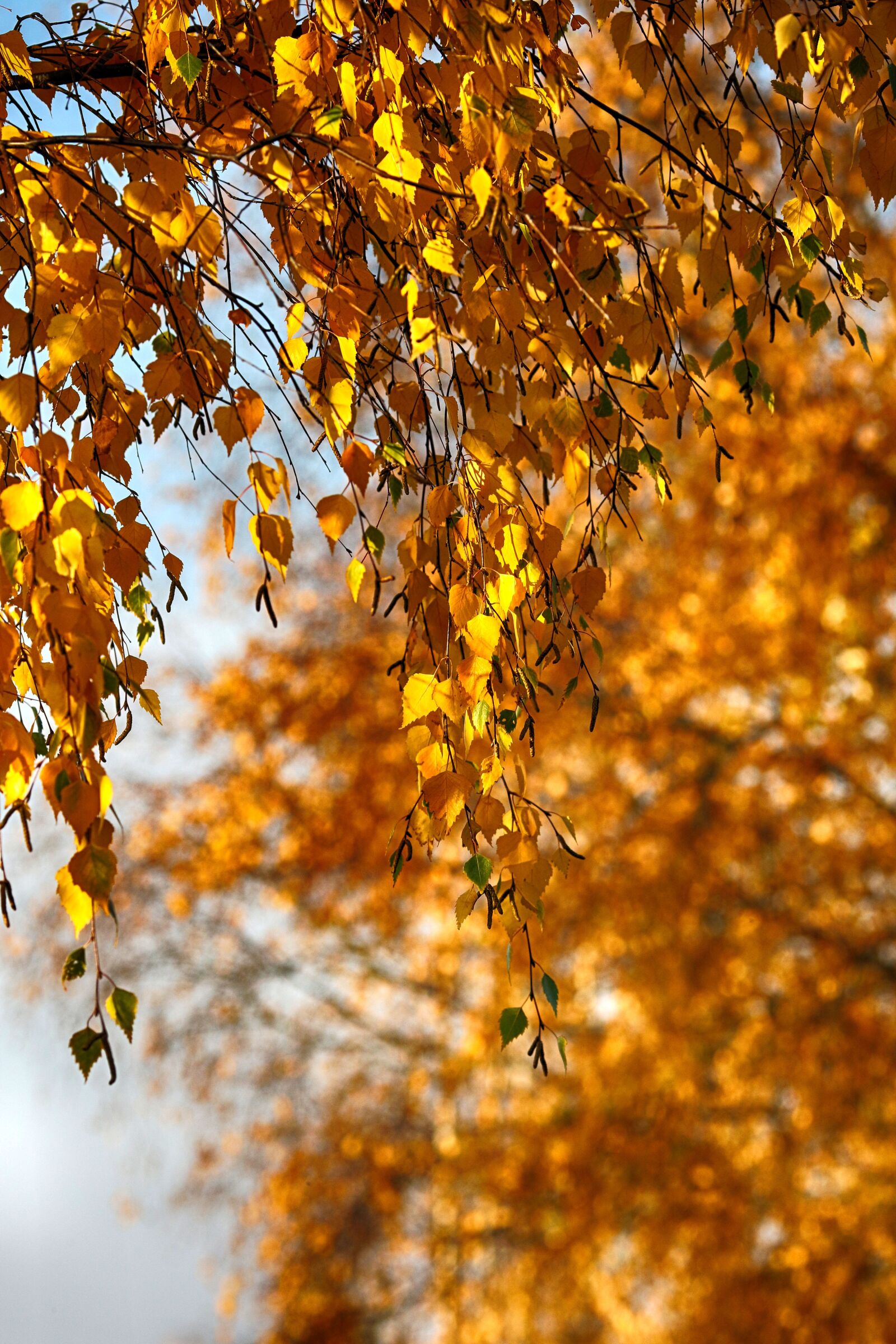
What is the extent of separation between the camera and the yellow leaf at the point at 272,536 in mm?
1183

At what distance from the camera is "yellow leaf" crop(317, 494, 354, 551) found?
129cm

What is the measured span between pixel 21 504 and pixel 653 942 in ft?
14.3

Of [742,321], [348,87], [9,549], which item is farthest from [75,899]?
[742,321]

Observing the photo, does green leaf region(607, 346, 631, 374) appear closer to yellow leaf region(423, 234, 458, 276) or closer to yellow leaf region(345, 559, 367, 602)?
yellow leaf region(423, 234, 458, 276)

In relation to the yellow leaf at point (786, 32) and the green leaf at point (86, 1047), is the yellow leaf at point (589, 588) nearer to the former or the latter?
the yellow leaf at point (786, 32)

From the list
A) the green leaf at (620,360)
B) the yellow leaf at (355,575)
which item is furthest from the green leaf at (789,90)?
the yellow leaf at (355,575)

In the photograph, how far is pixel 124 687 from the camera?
122 centimetres

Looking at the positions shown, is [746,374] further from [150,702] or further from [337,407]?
[150,702]

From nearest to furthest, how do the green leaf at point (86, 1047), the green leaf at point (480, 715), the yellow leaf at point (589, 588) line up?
the green leaf at point (86, 1047) → the green leaf at point (480, 715) → the yellow leaf at point (589, 588)

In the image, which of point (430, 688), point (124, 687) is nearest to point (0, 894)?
point (124, 687)

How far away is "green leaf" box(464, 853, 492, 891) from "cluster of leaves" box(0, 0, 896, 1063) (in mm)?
27

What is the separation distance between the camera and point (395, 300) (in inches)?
55.4

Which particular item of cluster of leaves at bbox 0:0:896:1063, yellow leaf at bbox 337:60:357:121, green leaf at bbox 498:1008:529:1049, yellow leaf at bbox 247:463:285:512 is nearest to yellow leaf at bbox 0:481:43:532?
cluster of leaves at bbox 0:0:896:1063

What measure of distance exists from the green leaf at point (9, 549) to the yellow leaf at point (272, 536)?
0.75 ft
